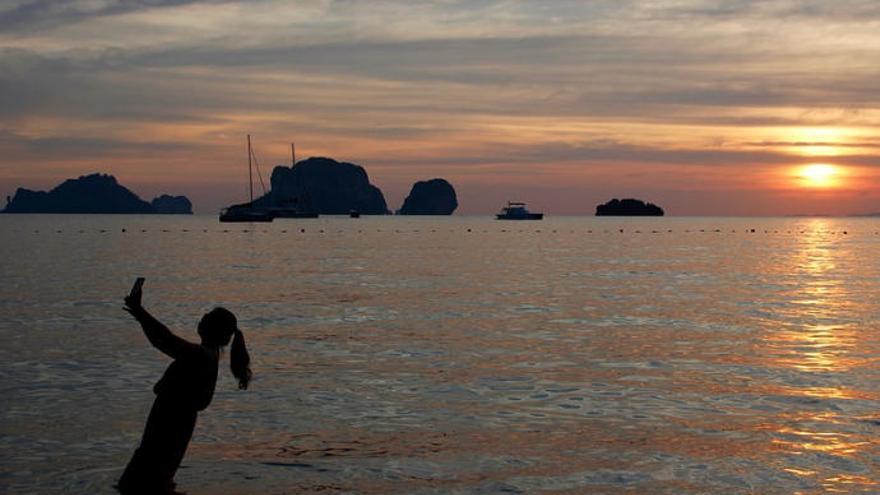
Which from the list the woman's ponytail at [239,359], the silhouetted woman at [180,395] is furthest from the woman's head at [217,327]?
the woman's ponytail at [239,359]

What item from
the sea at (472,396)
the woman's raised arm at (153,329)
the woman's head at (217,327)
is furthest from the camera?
the sea at (472,396)

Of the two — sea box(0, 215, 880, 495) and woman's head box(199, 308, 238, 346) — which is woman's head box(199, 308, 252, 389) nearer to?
woman's head box(199, 308, 238, 346)

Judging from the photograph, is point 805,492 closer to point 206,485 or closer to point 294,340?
point 206,485

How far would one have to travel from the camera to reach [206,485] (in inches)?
498

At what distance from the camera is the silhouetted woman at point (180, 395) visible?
31.7ft

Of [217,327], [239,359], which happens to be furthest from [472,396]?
[217,327]

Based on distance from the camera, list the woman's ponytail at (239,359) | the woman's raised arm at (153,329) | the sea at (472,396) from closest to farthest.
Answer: the woman's raised arm at (153,329) < the woman's ponytail at (239,359) < the sea at (472,396)

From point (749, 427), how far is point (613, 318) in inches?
716

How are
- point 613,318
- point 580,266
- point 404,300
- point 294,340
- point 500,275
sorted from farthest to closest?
point 580,266, point 500,275, point 404,300, point 613,318, point 294,340

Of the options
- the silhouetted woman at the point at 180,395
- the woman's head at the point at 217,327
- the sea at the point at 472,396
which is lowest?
the sea at the point at 472,396

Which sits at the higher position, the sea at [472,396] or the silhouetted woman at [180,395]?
the silhouetted woman at [180,395]

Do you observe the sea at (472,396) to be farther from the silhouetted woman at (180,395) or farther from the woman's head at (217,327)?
the woman's head at (217,327)

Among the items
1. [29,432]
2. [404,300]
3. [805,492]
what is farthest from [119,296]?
[805,492]

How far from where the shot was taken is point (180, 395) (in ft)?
32.2
